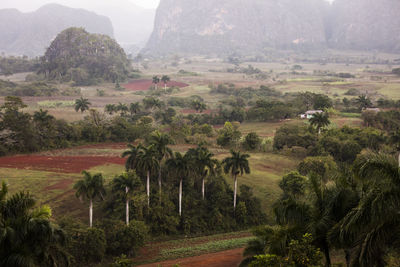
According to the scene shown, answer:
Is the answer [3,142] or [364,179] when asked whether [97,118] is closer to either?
[3,142]

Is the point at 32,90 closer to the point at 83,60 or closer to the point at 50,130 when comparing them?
the point at 83,60

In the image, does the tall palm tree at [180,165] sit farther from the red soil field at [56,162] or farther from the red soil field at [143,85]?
the red soil field at [143,85]

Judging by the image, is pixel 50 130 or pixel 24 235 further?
pixel 50 130

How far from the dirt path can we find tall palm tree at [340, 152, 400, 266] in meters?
17.2

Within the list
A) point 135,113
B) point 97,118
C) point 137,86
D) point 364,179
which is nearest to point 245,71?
point 137,86

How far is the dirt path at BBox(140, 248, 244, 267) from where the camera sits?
88.2 ft

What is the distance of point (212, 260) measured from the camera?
27719 mm

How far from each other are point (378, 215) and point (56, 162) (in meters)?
48.0

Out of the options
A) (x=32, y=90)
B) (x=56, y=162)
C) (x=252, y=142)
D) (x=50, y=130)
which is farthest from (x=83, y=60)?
(x=252, y=142)

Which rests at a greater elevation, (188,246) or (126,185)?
(126,185)

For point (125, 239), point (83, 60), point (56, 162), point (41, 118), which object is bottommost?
point (125, 239)

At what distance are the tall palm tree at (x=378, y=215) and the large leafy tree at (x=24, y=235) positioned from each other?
11.3 meters

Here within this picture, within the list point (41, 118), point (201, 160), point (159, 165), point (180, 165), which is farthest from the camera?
point (41, 118)

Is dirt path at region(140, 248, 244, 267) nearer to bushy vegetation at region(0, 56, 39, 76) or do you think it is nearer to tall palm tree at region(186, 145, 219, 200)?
tall palm tree at region(186, 145, 219, 200)
